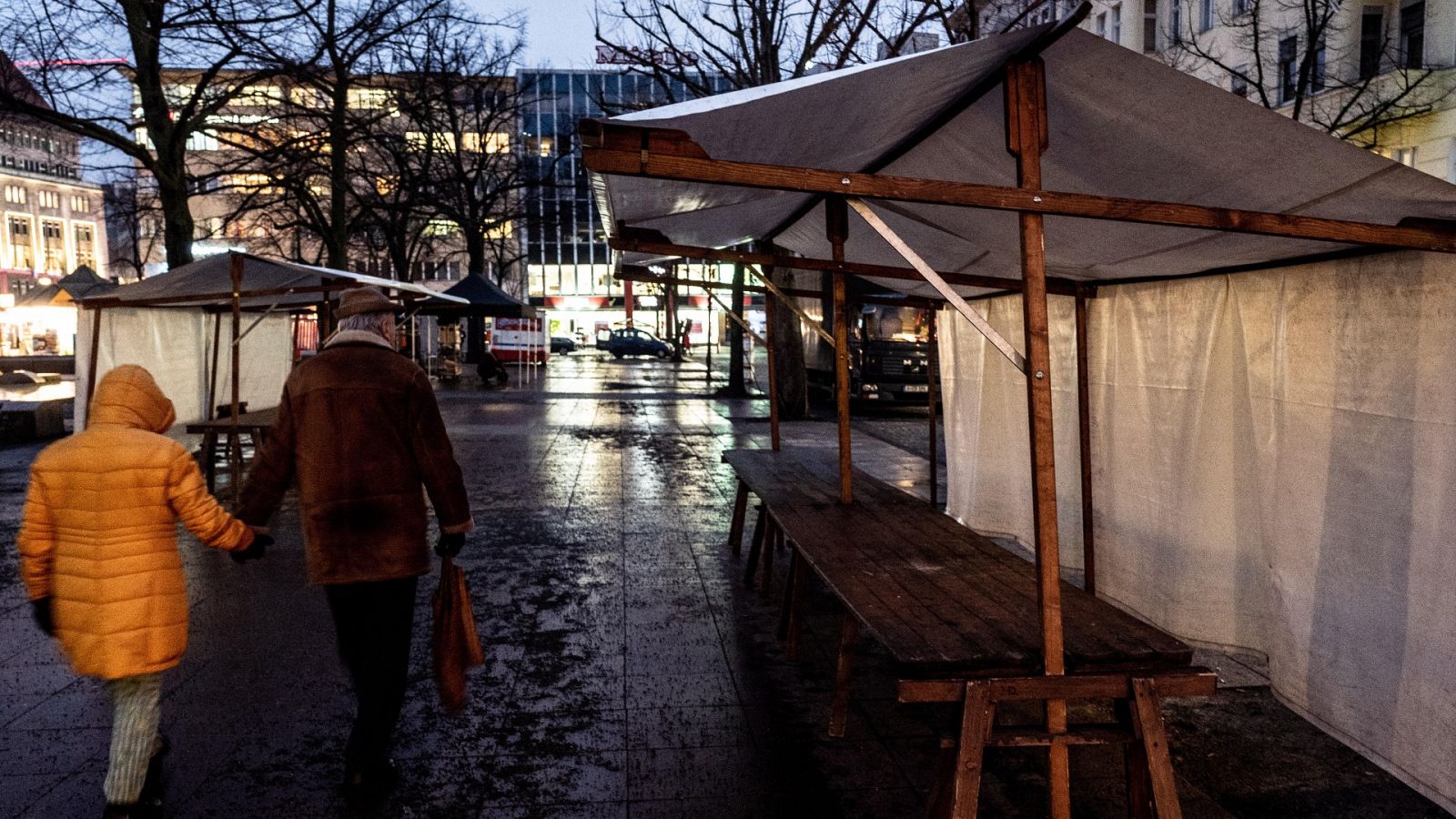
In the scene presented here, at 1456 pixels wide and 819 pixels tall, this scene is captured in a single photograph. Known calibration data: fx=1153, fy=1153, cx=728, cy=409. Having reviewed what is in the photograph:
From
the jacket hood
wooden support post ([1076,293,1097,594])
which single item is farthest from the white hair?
wooden support post ([1076,293,1097,594])

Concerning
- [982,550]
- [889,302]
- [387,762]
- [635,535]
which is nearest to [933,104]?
[982,550]

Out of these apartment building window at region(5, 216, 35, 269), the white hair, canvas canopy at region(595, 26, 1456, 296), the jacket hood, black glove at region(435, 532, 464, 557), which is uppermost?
apartment building window at region(5, 216, 35, 269)

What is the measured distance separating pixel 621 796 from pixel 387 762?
919 mm

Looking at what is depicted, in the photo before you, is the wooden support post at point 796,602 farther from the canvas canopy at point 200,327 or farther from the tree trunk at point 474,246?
the tree trunk at point 474,246

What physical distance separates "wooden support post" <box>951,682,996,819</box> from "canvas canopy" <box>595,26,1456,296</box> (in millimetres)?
1850

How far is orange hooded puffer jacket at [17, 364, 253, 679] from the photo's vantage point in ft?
12.4

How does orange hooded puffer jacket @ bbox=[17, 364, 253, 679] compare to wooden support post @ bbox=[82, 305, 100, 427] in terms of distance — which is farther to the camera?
wooden support post @ bbox=[82, 305, 100, 427]

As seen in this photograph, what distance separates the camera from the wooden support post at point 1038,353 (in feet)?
11.7

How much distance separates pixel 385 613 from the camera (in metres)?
4.35

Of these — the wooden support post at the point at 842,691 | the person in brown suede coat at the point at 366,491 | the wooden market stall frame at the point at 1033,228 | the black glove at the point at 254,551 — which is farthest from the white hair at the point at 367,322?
the wooden support post at the point at 842,691

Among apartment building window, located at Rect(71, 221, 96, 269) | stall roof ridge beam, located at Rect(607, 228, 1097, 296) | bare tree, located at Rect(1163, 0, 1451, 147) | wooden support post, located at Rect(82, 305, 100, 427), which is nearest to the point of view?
stall roof ridge beam, located at Rect(607, 228, 1097, 296)

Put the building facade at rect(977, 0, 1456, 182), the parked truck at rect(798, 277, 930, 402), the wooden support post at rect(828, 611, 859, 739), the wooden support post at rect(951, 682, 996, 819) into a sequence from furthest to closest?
1. the building facade at rect(977, 0, 1456, 182)
2. the parked truck at rect(798, 277, 930, 402)
3. the wooden support post at rect(828, 611, 859, 739)
4. the wooden support post at rect(951, 682, 996, 819)

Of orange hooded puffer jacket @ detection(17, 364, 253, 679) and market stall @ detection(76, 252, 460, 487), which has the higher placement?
market stall @ detection(76, 252, 460, 487)

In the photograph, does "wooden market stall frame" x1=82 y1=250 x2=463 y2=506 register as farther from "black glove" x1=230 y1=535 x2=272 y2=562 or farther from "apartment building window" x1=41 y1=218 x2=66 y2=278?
"apartment building window" x1=41 y1=218 x2=66 y2=278
